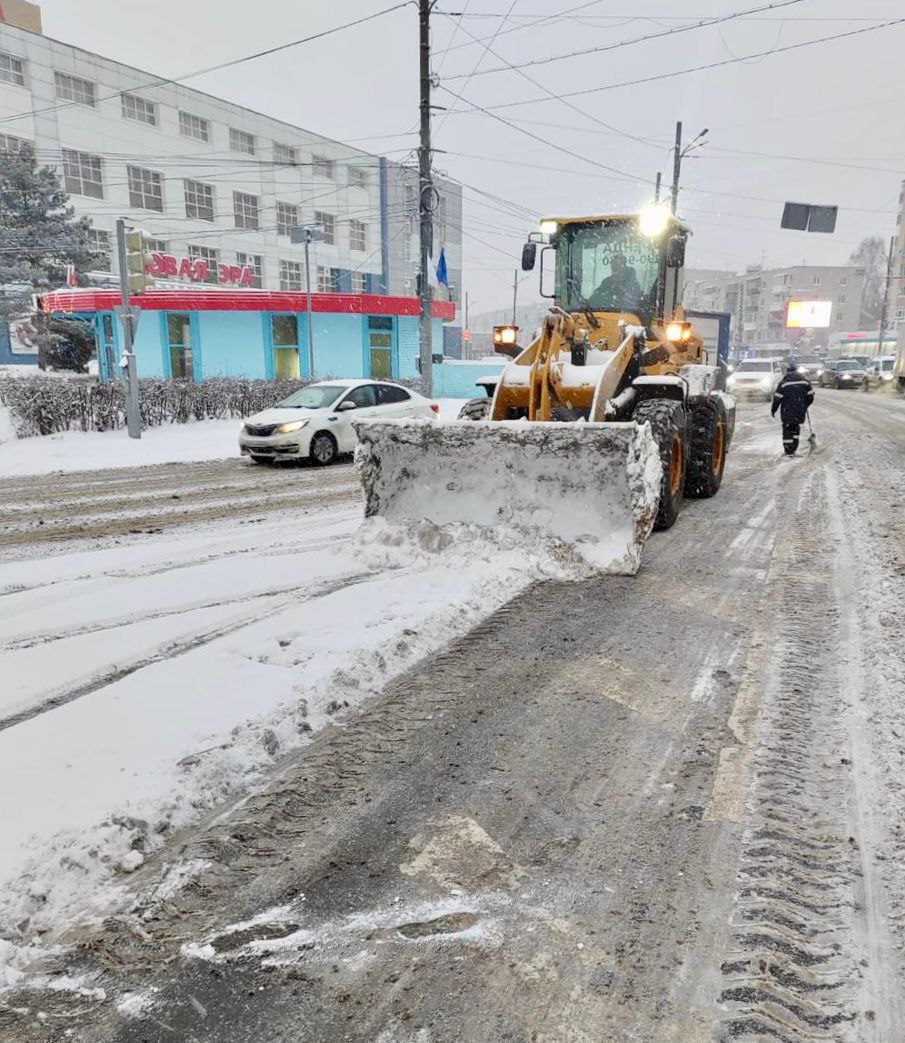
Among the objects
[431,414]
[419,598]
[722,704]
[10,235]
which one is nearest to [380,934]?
[722,704]

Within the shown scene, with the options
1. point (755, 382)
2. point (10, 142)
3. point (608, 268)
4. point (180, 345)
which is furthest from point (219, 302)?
point (608, 268)

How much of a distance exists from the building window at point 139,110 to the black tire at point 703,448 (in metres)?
37.6

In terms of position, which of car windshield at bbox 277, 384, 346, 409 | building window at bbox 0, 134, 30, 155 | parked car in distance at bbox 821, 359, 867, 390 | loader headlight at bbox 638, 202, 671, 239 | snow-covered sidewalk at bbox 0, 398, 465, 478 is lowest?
snow-covered sidewalk at bbox 0, 398, 465, 478

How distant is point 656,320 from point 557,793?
267 inches

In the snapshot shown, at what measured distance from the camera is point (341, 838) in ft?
8.73

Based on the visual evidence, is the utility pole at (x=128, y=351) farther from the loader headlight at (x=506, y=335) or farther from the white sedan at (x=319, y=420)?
the loader headlight at (x=506, y=335)

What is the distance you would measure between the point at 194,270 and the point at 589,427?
110ft

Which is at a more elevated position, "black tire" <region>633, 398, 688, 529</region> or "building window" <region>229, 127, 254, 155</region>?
"building window" <region>229, 127, 254, 155</region>

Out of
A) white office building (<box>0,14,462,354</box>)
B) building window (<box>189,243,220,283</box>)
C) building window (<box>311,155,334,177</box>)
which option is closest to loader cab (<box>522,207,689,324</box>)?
white office building (<box>0,14,462,354</box>)

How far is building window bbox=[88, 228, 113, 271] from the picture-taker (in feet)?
106

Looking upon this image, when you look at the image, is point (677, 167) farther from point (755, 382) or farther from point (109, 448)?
point (109, 448)

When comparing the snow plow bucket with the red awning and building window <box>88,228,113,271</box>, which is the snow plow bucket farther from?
building window <box>88,228,113,271</box>

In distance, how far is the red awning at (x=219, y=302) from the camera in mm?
24656

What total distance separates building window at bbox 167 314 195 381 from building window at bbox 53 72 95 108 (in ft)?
49.6
